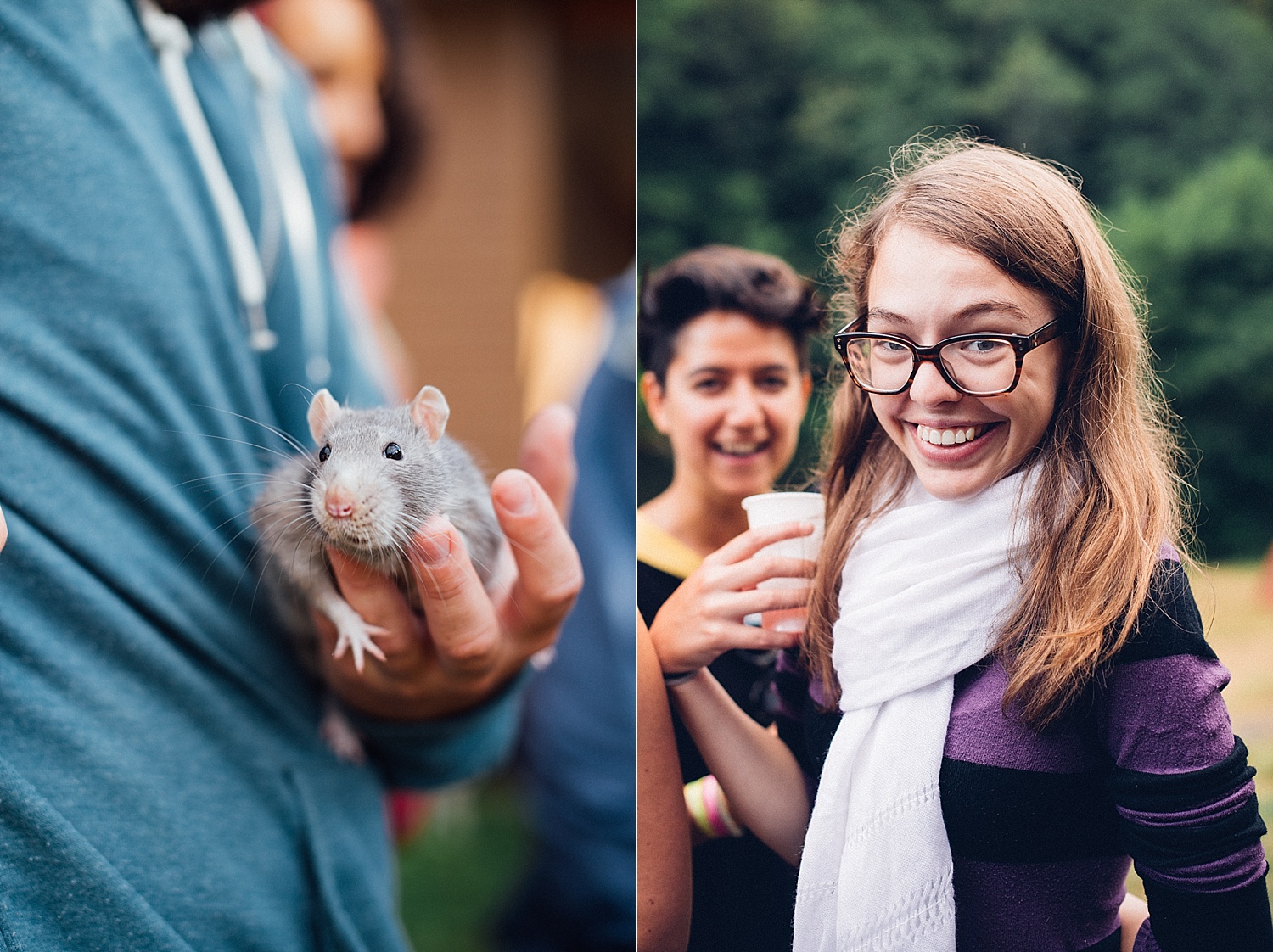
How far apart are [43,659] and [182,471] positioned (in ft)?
0.86

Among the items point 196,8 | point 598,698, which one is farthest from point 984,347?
point 598,698

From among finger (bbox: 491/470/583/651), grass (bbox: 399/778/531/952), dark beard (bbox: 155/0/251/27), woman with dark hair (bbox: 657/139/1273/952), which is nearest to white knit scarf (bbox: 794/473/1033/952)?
woman with dark hair (bbox: 657/139/1273/952)

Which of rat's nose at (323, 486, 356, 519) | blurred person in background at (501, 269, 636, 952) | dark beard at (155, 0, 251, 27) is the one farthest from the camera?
blurred person in background at (501, 269, 636, 952)

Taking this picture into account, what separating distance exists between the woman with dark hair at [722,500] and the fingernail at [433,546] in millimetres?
317

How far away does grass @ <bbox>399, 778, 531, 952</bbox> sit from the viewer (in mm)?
3736

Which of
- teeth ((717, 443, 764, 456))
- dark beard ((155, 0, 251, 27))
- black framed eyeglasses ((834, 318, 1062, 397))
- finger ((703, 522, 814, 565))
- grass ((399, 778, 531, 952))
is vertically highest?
dark beard ((155, 0, 251, 27))

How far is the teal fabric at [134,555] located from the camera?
3.36ft

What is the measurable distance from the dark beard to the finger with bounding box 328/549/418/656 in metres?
0.80

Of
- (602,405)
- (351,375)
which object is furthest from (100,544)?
(602,405)

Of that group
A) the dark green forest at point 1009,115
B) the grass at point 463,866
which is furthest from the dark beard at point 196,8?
the grass at point 463,866

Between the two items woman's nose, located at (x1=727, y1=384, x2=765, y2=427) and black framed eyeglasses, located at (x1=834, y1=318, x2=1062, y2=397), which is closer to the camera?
black framed eyeglasses, located at (x1=834, y1=318, x2=1062, y2=397)

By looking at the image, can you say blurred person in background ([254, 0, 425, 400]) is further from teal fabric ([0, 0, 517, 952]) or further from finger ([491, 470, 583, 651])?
finger ([491, 470, 583, 651])

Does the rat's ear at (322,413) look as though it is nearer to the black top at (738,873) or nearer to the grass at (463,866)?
the black top at (738,873)

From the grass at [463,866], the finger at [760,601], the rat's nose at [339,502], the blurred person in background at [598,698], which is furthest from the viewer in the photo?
the grass at [463,866]
